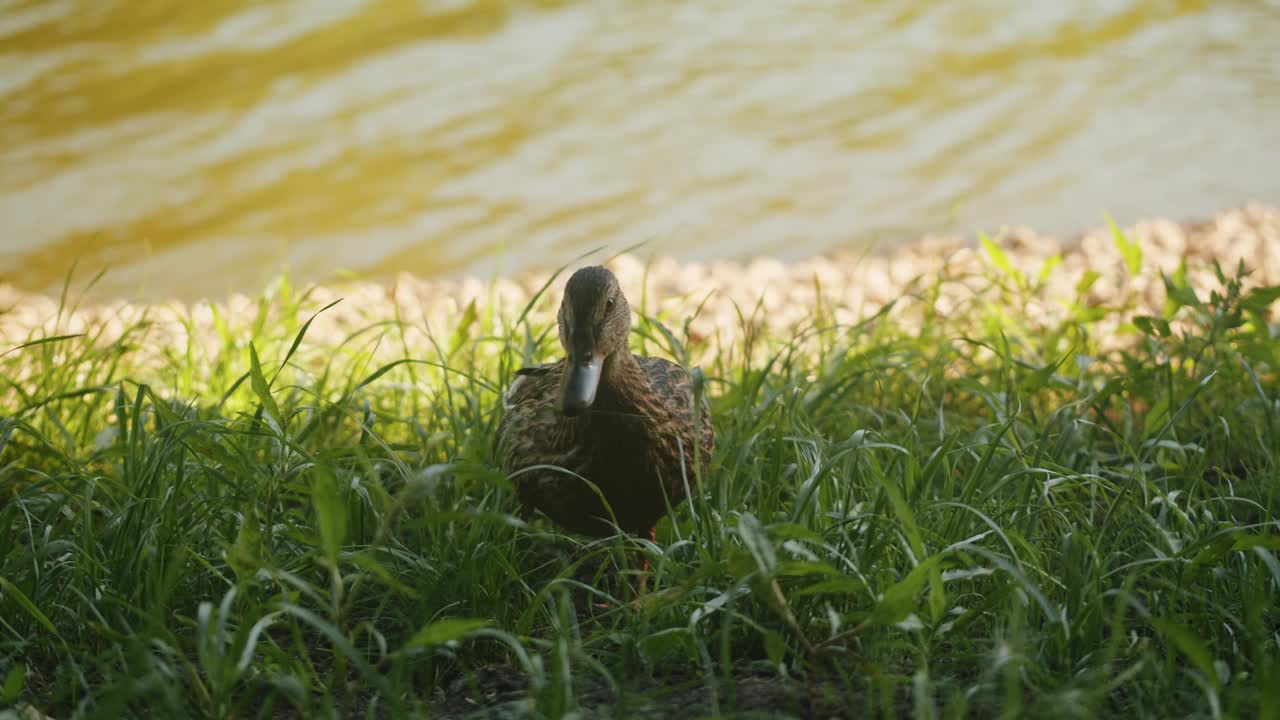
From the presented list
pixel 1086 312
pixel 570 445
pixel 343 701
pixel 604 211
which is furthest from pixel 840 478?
pixel 604 211

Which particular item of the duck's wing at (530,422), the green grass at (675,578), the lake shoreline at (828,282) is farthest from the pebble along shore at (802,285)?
the green grass at (675,578)

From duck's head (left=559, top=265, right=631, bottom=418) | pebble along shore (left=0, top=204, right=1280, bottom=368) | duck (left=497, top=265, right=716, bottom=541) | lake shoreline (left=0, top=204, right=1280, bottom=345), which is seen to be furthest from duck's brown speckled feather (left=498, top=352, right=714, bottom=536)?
lake shoreline (left=0, top=204, right=1280, bottom=345)

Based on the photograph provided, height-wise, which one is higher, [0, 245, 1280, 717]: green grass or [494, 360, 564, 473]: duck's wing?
[494, 360, 564, 473]: duck's wing

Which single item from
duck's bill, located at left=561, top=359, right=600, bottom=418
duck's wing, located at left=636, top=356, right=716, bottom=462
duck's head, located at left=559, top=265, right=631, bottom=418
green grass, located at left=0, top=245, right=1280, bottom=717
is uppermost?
duck's head, located at left=559, top=265, right=631, bottom=418

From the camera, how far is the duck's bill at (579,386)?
1.63 m

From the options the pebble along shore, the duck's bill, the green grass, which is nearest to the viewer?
the green grass

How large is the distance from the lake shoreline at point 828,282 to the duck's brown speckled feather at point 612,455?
5.98ft

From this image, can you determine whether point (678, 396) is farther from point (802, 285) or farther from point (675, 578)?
point (802, 285)

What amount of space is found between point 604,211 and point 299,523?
4.05m

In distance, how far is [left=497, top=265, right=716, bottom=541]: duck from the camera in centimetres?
182

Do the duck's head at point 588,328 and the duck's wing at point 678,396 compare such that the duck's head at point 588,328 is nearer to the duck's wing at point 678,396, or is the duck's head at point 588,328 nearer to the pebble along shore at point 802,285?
the duck's wing at point 678,396

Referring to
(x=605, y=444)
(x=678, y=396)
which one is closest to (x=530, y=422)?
(x=605, y=444)

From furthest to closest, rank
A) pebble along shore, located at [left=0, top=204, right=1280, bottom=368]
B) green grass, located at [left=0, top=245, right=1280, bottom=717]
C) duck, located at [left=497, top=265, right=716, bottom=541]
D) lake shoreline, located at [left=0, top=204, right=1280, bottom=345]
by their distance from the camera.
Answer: lake shoreline, located at [left=0, top=204, right=1280, bottom=345], pebble along shore, located at [left=0, top=204, right=1280, bottom=368], duck, located at [left=497, top=265, right=716, bottom=541], green grass, located at [left=0, top=245, right=1280, bottom=717]

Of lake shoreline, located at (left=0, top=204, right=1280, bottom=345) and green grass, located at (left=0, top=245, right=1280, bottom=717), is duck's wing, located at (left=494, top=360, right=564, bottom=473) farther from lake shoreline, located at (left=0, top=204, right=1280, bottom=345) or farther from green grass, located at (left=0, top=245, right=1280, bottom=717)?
lake shoreline, located at (left=0, top=204, right=1280, bottom=345)
